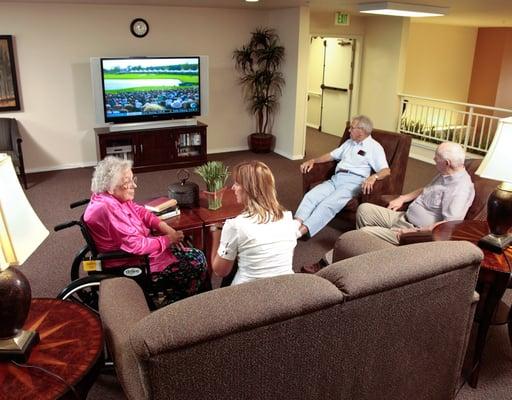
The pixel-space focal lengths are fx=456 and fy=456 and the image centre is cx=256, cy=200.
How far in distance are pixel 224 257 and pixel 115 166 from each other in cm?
86

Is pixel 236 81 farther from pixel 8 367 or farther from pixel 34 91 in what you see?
pixel 8 367

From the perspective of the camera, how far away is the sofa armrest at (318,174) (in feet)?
13.9

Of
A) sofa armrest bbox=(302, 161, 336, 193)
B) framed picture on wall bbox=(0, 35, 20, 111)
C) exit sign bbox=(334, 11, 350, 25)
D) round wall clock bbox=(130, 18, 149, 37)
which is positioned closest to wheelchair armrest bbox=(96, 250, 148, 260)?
sofa armrest bbox=(302, 161, 336, 193)

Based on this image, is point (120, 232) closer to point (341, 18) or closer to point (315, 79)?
point (341, 18)

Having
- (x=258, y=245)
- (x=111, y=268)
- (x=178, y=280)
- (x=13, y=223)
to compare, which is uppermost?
(x=13, y=223)

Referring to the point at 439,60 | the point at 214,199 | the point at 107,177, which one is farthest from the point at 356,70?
the point at 107,177

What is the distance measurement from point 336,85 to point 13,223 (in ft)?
24.5

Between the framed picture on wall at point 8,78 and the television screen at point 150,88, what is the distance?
1017mm

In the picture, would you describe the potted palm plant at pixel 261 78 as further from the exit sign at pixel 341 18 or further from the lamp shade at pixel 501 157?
the lamp shade at pixel 501 157

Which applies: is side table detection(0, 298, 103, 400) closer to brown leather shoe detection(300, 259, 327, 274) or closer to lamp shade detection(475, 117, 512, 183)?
brown leather shoe detection(300, 259, 327, 274)

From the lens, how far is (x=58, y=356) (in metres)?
1.51

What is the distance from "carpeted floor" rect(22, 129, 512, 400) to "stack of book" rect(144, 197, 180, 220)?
0.88 metres

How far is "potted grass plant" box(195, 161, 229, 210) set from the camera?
308cm

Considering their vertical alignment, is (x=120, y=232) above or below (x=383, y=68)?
below
